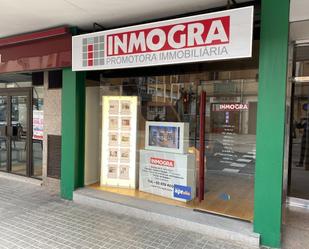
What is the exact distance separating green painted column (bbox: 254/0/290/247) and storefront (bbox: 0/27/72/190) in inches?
125

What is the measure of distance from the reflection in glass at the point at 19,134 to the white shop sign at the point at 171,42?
2487 millimetres

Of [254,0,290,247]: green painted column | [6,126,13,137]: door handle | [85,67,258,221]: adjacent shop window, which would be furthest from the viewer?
[6,126,13,137]: door handle

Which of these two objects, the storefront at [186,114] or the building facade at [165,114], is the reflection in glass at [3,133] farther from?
the storefront at [186,114]

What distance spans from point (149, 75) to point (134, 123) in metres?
0.93

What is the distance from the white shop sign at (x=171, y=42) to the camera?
10.2 feet

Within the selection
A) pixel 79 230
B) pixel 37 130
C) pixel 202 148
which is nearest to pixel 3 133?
pixel 37 130

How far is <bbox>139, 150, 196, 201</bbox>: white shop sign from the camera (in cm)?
436

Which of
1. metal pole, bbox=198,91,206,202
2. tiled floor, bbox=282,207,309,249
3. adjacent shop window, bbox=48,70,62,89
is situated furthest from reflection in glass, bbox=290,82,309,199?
adjacent shop window, bbox=48,70,62,89

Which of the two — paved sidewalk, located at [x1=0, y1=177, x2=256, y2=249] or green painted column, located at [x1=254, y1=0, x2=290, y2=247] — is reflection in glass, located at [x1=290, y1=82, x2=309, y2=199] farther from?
paved sidewalk, located at [x1=0, y1=177, x2=256, y2=249]

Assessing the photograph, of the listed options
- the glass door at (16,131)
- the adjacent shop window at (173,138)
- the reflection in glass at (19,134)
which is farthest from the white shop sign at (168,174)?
the reflection in glass at (19,134)

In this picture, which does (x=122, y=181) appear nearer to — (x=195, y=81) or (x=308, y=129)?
(x=195, y=81)

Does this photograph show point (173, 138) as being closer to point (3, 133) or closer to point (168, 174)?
point (168, 174)

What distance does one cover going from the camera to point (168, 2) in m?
3.57

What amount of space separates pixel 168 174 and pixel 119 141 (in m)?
1.17
